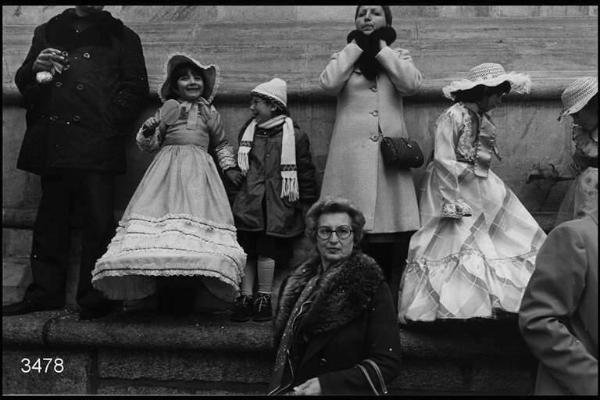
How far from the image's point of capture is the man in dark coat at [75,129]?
17.7 feet

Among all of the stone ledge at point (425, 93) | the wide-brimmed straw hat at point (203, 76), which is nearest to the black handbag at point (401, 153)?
the stone ledge at point (425, 93)

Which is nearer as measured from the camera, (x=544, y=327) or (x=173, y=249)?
(x=544, y=327)

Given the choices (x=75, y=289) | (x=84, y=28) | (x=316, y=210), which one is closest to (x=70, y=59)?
(x=84, y=28)

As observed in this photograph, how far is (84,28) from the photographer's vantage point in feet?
18.6

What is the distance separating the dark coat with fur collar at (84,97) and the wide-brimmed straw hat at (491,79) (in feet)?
6.75

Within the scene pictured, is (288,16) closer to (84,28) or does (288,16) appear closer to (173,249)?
(84,28)

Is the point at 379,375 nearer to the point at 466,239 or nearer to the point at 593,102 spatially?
the point at 466,239

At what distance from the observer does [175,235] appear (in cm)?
483

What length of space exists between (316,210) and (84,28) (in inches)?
97.9

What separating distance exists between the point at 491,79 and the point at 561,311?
2274mm

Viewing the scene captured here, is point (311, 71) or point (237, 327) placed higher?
point (311, 71)

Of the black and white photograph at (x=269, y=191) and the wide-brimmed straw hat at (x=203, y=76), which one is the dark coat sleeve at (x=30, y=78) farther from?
the wide-brimmed straw hat at (x=203, y=76)

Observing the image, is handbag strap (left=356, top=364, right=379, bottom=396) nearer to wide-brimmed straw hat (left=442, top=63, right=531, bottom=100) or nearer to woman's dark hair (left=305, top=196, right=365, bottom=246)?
woman's dark hair (left=305, top=196, right=365, bottom=246)

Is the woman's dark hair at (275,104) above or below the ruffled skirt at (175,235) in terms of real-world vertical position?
above
